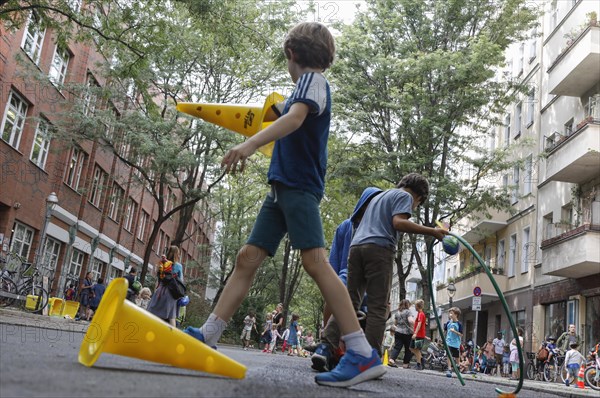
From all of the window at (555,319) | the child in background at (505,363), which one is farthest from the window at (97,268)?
the window at (555,319)

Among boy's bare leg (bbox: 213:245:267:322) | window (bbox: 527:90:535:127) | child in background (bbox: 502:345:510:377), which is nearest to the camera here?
boy's bare leg (bbox: 213:245:267:322)

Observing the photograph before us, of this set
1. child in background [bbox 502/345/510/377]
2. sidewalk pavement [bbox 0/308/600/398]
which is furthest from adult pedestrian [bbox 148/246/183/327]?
child in background [bbox 502/345/510/377]

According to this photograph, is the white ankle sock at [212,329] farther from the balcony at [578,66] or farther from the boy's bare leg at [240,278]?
the balcony at [578,66]

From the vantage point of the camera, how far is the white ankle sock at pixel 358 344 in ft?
12.5

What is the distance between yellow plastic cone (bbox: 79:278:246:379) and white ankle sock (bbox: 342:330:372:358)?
25.7 inches

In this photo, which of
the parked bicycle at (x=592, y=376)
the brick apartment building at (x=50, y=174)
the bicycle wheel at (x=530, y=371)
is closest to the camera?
the parked bicycle at (x=592, y=376)

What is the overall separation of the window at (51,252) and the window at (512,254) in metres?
20.5

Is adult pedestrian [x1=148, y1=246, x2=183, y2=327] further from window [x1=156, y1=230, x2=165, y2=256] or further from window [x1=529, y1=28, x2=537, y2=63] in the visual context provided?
window [x1=156, y1=230, x2=165, y2=256]

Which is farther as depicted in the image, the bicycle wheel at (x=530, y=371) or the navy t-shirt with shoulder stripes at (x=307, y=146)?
the bicycle wheel at (x=530, y=371)

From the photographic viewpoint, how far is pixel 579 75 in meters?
23.7

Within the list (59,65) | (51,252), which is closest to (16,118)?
(59,65)

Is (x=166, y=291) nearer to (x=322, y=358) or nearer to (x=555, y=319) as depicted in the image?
(x=322, y=358)

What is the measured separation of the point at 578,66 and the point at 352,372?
22.1 metres

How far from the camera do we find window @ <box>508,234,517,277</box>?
31825mm
